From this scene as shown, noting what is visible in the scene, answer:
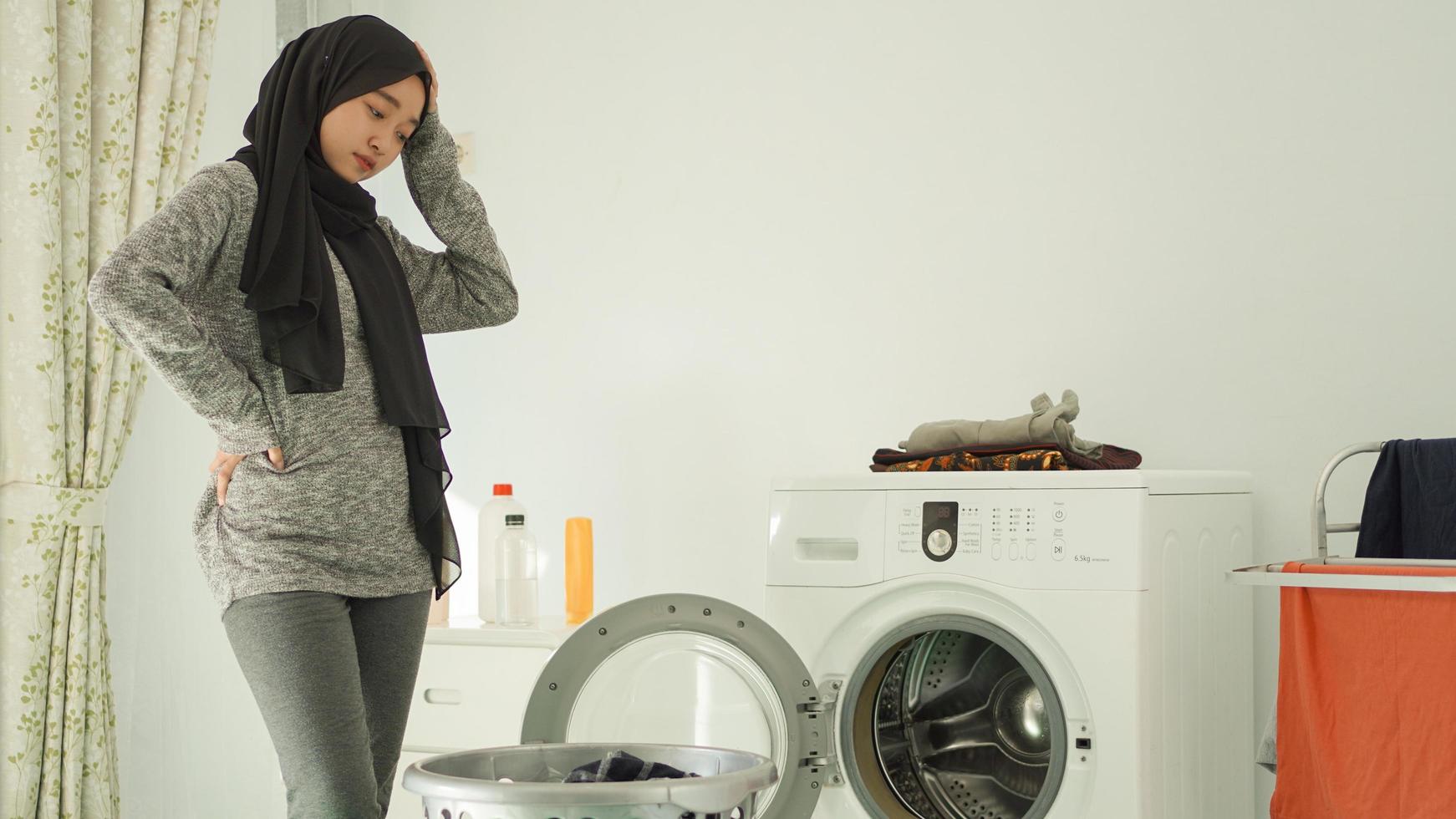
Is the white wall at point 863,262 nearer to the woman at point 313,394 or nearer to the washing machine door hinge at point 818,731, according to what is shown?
the washing machine door hinge at point 818,731

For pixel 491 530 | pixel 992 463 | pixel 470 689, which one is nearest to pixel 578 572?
pixel 491 530

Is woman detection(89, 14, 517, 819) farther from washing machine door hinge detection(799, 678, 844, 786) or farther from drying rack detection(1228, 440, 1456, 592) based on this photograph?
drying rack detection(1228, 440, 1456, 592)

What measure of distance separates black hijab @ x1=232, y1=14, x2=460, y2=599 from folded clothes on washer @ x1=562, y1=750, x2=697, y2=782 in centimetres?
43

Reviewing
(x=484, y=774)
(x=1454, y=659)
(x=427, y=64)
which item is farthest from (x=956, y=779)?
(x=427, y=64)

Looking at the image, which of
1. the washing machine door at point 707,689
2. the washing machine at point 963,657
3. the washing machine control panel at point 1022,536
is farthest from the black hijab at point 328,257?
the washing machine control panel at point 1022,536

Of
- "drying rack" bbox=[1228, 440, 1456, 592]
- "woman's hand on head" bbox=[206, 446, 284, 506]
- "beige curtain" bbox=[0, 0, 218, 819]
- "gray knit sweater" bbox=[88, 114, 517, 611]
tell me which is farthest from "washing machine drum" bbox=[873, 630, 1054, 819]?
"beige curtain" bbox=[0, 0, 218, 819]

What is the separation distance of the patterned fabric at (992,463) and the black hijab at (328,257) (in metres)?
0.78

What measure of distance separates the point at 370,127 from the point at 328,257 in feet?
0.57

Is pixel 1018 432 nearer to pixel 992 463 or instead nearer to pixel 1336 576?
pixel 992 463

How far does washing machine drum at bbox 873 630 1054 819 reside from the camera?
186 centimetres

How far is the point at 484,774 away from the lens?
132 centimetres

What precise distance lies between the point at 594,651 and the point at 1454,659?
108cm

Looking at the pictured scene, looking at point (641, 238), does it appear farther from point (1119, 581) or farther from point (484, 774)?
point (484, 774)

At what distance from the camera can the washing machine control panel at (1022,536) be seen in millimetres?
1729
